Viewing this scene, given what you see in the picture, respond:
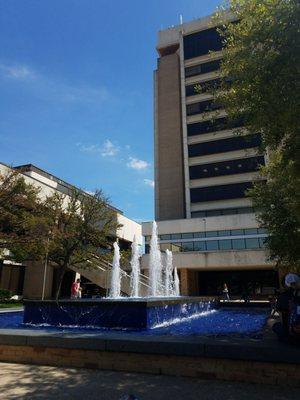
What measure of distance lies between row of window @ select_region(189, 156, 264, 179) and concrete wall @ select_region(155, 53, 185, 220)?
9.09 ft

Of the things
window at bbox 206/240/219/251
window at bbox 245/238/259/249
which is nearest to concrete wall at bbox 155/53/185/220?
window at bbox 206/240/219/251

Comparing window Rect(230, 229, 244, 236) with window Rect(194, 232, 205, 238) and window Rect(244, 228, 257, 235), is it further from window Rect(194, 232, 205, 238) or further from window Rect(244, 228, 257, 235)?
window Rect(194, 232, 205, 238)

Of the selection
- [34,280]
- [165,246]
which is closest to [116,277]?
[34,280]

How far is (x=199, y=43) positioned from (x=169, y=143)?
16.4 metres

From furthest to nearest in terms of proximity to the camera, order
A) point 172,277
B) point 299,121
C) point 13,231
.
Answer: point 172,277 < point 13,231 < point 299,121

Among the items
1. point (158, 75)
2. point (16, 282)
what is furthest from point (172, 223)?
point (158, 75)

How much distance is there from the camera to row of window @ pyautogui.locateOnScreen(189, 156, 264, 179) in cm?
5172

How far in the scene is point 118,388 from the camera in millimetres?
5906

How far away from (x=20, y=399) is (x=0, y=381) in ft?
3.82

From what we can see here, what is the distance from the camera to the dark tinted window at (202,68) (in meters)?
56.7

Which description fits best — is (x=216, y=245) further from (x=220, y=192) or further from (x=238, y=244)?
(x=220, y=192)

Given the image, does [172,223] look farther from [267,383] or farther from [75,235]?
[267,383]

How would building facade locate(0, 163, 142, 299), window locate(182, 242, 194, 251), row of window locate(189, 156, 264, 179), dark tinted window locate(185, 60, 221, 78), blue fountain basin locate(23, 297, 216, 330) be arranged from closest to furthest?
blue fountain basin locate(23, 297, 216, 330) < building facade locate(0, 163, 142, 299) < window locate(182, 242, 194, 251) < row of window locate(189, 156, 264, 179) < dark tinted window locate(185, 60, 221, 78)

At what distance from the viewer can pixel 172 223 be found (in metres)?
44.9
